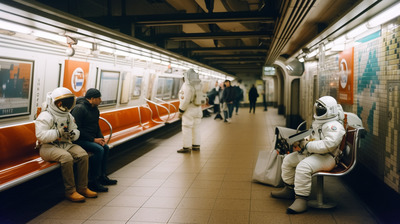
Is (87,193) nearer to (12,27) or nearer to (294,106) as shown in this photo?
(12,27)

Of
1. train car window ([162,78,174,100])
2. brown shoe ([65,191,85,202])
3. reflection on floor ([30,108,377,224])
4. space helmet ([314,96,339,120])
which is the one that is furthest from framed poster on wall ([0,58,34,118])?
train car window ([162,78,174,100])

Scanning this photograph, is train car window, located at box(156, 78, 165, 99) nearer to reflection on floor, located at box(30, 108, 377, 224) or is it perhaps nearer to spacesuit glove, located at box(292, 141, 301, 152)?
reflection on floor, located at box(30, 108, 377, 224)

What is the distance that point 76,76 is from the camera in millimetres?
5504

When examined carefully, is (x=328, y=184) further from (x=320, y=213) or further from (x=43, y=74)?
(x=43, y=74)

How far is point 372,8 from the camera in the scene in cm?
305

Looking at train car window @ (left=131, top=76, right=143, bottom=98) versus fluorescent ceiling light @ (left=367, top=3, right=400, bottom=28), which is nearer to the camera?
fluorescent ceiling light @ (left=367, top=3, right=400, bottom=28)

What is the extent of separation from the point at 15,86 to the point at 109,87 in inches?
105

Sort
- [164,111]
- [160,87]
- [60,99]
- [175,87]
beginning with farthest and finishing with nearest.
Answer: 1. [175,87]
2. [164,111]
3. [160,87]
4. [60,99]

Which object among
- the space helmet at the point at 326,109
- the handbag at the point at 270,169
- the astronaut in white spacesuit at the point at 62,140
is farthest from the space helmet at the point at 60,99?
the space helmet at the point at 326,109

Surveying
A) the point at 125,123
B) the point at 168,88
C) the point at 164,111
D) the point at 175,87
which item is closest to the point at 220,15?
the point at 125,123

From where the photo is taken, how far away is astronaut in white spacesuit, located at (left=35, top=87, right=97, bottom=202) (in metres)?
3.79

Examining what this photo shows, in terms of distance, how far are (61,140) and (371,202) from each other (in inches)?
139

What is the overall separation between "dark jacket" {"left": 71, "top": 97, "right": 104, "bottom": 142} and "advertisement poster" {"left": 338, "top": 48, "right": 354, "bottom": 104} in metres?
3.49

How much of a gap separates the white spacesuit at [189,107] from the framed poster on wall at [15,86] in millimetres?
3004
